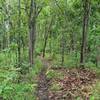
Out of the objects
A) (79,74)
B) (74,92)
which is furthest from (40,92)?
(79,74)

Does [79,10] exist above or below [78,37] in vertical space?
above

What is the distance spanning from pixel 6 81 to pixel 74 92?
432 centimetres

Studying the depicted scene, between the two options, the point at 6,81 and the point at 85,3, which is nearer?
the point at 6,81

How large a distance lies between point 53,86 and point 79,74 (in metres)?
3.07

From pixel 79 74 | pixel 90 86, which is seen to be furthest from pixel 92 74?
pixel 90 86

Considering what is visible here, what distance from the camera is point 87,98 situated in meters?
10.2

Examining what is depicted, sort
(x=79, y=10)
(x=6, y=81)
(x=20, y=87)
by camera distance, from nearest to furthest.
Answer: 1. (x=6, y=81)
2. (x=20, y=87)
3. (x=79, y=10)

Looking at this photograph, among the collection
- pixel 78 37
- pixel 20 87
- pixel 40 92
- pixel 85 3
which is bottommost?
pixel 40 92

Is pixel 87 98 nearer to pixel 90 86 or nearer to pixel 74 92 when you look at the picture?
pixel 74 92

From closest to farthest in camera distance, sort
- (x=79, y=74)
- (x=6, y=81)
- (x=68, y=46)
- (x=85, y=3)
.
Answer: (x=6, y=81)
(x=79, y=74)
(x=85, y=3)
(x=68, y=46)

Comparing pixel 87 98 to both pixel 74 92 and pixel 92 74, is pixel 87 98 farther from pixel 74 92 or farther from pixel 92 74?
pixel 92 74

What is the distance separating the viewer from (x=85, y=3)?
58.5 feet

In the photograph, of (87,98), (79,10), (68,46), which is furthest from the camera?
(68,46)

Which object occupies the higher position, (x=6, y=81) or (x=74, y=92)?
(x=6, y=81)
